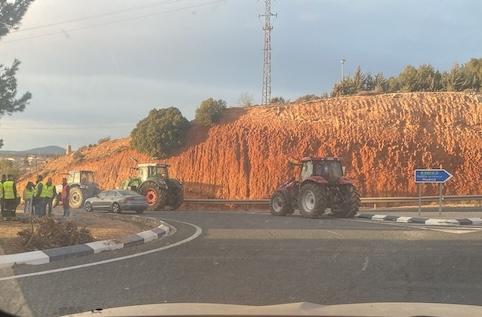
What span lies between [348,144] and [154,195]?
18594 mm

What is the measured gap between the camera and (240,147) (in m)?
45.9

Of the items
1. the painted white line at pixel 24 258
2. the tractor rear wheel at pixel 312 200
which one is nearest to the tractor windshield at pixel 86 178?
the tractor rear wheel at pixel 312 200

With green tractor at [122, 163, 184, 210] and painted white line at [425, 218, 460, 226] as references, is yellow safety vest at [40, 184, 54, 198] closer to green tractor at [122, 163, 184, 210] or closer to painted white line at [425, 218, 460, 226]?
green tractor at [122, 163, 184, 210]

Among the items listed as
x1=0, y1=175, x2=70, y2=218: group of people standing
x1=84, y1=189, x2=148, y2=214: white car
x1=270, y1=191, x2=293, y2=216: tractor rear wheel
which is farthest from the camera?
x1=84, y1=189, x2=148, y2=214: white car

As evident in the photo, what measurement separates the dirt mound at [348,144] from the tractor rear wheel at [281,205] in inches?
699

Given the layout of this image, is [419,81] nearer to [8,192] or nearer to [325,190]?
Answer: [325,190]

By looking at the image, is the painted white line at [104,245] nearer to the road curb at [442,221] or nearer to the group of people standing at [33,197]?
the group of people standing at [33,197]

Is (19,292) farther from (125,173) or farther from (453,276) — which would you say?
(125,173)

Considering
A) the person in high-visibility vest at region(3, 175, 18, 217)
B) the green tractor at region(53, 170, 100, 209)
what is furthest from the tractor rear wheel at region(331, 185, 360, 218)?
the green tractor at region(53, 170, 100, 209)

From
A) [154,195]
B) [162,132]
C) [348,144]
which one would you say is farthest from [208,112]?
[154,195]

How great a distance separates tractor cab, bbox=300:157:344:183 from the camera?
2355cm

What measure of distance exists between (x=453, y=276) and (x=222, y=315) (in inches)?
252

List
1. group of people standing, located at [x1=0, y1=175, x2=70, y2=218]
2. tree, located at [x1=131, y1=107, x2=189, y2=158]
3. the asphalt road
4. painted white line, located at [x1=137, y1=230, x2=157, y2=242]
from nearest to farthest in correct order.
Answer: the asphalt road, painted white line, located at [x1=137, y1=230, x2=157, y2=242], group of people standing, located at [x1=0, y1=175, x2=70, y2=218], tree, located at [x1=131, y1=107, x2=189, y2=158]

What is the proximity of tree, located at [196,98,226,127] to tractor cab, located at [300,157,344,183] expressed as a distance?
25.3 meters
